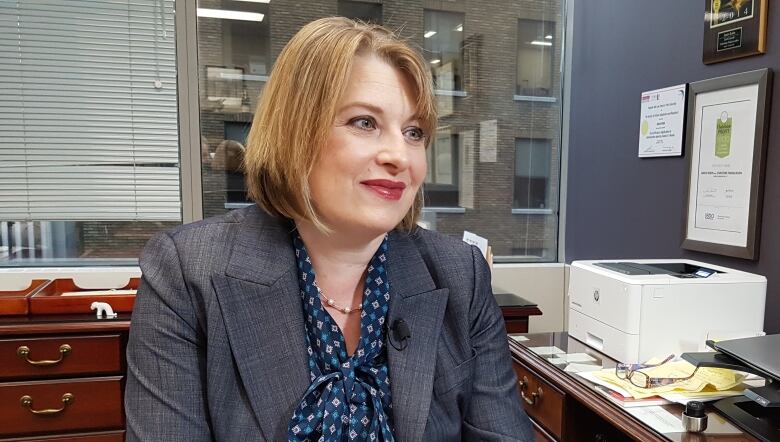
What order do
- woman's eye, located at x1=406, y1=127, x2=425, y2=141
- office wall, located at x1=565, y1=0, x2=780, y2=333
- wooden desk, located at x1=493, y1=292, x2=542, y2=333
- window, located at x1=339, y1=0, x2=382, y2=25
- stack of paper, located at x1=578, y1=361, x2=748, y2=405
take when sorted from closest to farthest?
woman's eye, located at x1=406, y1=127, x2=425, y2=141 < stack of paper, located at x1=578, y1=361, x2=748, y2=405 < office wall, located at x1=565, y1=0, x2=780, y2=333 < wooden desk, located at x1=493, y1=292, x2=542, y2=333 < window, located at x1=339, y1=0, x2=382, y2=25

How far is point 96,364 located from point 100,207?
0.88m

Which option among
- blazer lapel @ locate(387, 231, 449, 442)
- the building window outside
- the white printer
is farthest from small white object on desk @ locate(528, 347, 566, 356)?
the building window outside

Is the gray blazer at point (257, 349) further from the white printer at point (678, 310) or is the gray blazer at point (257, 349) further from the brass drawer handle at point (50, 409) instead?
the brass drawer handle at point (50, 409)

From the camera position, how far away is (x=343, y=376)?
0.92 m

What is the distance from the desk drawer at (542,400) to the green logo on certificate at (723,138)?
97cm

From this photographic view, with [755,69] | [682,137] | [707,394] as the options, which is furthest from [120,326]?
[755,69]

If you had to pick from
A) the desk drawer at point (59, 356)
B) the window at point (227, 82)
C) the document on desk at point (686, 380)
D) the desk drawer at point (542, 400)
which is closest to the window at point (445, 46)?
the window at point (227, 82)

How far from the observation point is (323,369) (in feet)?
3.07

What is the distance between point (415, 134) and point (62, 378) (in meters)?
1.66

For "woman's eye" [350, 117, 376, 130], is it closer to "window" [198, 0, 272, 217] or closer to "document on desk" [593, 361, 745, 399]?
"document on desk" [593, 361, 745, 399]

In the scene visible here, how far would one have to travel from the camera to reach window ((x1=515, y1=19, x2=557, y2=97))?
111 inches

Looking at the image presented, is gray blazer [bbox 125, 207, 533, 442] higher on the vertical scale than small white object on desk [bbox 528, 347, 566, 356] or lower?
higher

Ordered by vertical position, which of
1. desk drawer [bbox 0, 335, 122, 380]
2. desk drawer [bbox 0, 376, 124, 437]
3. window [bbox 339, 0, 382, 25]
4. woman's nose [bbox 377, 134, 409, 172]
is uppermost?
window [bbox 339, 0, 382, 25]

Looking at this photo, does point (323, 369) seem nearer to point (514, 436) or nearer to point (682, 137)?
point (514, 436)
